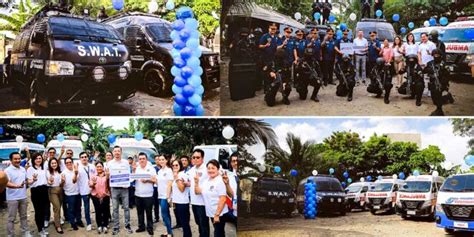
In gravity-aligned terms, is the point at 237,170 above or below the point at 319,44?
below

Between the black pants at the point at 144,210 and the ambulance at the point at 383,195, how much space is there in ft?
7.79

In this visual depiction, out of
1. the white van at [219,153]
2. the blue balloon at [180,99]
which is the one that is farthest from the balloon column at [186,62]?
the white van at [219,153]

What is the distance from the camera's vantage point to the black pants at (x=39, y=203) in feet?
19.6

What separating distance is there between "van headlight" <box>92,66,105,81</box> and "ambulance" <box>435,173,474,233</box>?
384 cm

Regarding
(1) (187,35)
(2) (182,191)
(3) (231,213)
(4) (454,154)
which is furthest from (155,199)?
(4) (454,154)

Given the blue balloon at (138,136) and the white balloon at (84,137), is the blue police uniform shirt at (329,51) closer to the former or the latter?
the blue balloon at (138,136)

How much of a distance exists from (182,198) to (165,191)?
8.5 inches

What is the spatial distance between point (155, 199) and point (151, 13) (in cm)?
203

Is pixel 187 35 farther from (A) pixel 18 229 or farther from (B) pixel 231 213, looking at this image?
(A) pixel 18 229

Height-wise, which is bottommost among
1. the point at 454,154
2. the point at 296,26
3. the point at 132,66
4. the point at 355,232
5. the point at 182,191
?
the point at 355,232

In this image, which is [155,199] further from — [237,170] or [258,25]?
[258,25]

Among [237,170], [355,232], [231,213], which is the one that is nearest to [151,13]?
[237,170]

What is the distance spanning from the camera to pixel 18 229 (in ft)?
19.3

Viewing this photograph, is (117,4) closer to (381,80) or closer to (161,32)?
(161,32)
